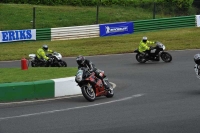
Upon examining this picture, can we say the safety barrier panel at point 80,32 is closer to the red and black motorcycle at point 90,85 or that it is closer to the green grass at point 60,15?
the green grass at point 60,15

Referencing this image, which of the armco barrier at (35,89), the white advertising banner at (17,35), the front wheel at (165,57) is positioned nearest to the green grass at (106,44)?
the white advertising banner at (17,35)

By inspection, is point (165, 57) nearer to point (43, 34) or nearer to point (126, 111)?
point (43, 34)

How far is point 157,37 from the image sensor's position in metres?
34.8

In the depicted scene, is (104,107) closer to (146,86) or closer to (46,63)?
(146,86)

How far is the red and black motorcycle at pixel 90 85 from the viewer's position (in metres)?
14.7

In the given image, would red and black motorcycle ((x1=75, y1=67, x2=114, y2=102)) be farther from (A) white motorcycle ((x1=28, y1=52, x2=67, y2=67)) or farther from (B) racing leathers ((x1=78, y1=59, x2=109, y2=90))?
(A) white motorcycle ((x1=28, y1=52, x2=67, y2=67))

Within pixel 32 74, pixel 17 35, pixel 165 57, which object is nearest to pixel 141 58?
pixel 165 57

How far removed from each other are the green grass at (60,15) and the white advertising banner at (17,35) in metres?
3.75

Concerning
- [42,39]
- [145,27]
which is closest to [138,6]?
[145,27]

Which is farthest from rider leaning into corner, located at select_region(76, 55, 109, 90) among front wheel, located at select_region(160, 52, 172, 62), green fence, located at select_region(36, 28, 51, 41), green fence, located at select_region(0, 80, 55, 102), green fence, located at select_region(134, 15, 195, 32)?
green fence, located at select_region(134, 15, 195, 32)

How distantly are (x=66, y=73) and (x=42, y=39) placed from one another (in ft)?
57.1

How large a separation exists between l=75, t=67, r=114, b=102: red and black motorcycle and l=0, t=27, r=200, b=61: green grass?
14491 millimetres

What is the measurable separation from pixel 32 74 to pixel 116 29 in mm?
19150

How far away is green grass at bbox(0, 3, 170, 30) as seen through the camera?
38.9 meters
